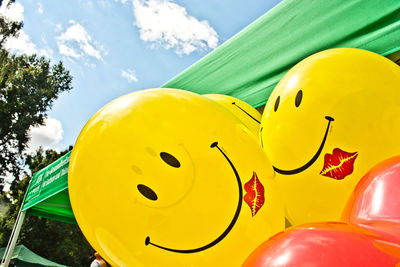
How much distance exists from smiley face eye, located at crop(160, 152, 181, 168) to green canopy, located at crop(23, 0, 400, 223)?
1.21 metres

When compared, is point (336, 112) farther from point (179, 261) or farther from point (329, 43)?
point (329, 43)

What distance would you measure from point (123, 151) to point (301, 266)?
532 mm

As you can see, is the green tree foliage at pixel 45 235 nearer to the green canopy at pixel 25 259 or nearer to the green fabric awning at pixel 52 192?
the green canopy at pixel 25 259

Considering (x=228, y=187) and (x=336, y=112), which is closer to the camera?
(x=228, y=187)

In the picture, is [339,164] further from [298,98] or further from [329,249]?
[329,249]

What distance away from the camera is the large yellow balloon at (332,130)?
0.98 metres

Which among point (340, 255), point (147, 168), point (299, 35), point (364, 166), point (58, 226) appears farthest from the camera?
point (58, 226)

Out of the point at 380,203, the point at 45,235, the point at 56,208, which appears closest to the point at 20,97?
the point at 45,235

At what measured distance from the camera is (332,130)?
1.01 metres

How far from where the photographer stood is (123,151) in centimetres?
83

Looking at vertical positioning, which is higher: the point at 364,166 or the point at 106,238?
the point at 364,166

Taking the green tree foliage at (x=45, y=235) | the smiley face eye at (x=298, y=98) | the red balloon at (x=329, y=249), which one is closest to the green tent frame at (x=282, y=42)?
the smiley face eye at (x=298, y=98)

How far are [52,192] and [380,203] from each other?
275cm

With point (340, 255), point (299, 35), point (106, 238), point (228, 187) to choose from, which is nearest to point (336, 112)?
point (228, 187)
